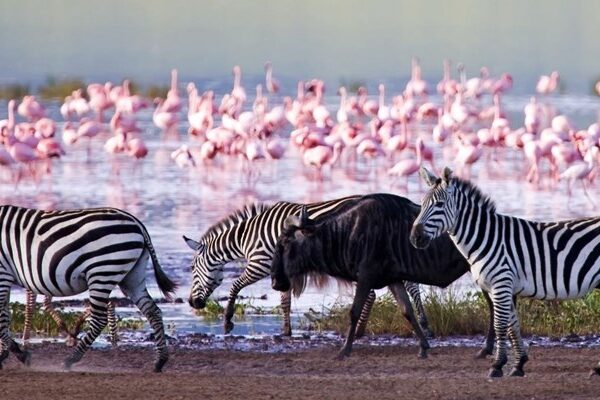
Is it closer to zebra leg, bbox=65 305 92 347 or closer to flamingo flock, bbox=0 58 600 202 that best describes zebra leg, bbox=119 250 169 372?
zebra leg, bbox=65 305 92 347

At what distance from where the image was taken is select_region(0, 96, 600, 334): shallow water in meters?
13.1

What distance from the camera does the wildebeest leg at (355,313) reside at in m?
9.40

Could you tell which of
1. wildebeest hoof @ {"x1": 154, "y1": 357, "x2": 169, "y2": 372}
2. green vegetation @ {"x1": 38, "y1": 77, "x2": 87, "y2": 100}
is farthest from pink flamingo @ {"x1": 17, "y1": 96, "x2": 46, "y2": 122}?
wildebeest hoof @ {"x1": 154, "y1": 357, "x2": 169, "y2": 372}

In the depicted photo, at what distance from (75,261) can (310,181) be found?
1436 centimetres

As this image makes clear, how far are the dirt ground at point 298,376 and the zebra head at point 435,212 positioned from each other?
0.77 metres

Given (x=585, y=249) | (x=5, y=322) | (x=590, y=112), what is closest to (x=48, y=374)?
(x=5, y=322)

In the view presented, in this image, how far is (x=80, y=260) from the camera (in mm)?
8820

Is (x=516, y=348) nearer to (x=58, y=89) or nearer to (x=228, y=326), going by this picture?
(x=228, y=326)

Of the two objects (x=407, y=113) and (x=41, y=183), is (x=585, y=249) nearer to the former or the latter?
(x=41, y=183)

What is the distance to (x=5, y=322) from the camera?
8.90 m

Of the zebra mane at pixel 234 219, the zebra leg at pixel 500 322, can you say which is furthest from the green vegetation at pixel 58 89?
the zebra leg at pixel 500 322

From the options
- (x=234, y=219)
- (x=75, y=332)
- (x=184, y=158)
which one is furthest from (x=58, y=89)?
(x=75, y=332)

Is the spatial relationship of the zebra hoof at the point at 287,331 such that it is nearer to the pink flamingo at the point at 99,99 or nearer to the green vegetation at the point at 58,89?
the pink flamingo at the point at 99,99

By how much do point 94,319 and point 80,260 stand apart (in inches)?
13.8
